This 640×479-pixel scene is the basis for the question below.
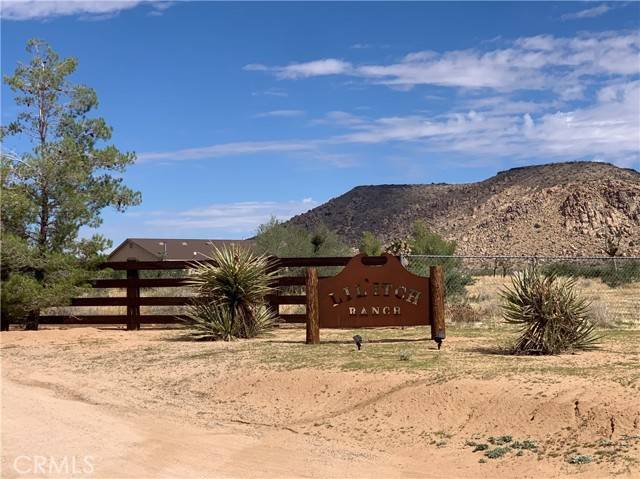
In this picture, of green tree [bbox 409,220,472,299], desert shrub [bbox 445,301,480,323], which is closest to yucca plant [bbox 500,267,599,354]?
desert shrub [bbox 445,301,480,323]

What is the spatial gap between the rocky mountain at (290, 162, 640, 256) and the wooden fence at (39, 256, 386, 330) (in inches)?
1820

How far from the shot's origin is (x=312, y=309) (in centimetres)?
1541

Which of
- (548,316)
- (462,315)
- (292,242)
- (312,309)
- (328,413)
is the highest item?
(292,242)

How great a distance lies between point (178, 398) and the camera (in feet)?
38.9

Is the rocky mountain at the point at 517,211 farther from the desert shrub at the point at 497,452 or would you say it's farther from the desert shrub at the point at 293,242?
the desert shrub at the point at 497,452

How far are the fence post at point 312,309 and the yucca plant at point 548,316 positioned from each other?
394cm

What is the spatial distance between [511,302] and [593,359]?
1827 mm

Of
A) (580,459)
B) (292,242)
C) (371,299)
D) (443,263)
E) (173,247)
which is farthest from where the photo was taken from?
(173,247)

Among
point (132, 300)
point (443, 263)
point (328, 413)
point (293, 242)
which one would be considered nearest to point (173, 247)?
point (293, 242)

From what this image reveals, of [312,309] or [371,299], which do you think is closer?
[312,309]

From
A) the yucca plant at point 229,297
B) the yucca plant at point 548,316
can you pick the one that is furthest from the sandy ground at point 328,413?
the yucca plant at point 229,297

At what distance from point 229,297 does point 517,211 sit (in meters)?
58.7

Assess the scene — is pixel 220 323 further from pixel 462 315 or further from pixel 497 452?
pixel 497 452

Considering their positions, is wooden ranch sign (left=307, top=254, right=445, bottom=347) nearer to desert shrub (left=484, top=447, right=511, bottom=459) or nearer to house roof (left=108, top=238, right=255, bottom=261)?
desert shrub (left=484, top=447, right=511, bottom=459)
